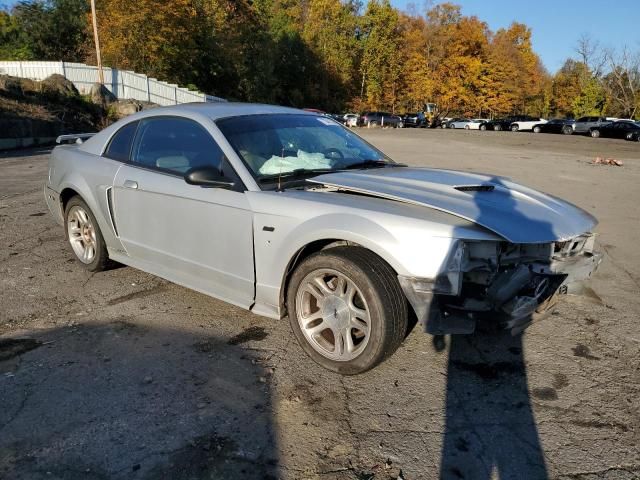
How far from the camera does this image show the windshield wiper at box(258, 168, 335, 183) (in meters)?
3.53

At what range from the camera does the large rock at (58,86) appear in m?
22.8

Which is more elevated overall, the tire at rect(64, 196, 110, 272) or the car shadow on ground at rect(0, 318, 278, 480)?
the tire at rect(64, 196, 110, 272)

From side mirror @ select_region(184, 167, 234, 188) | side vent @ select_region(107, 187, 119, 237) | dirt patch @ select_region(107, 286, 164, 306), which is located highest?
side mirror @ select_region(184, 167, 234, 188)

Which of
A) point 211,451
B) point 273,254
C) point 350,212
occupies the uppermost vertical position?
point 350,212

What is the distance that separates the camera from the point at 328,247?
322 centimetres

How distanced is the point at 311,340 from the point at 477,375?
3.46ft

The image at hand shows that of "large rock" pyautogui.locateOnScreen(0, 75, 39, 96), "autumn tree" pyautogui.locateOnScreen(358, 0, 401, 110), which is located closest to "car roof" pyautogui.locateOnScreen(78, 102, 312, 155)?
"large rock" pyautogui.locateOnScreen(0, 75, 39, 96)

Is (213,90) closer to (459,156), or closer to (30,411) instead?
(459,156)

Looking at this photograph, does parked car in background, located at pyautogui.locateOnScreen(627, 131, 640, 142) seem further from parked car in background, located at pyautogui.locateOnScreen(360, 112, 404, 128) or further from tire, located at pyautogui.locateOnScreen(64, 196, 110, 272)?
tire, located at pyautogui.locateOnScreen(64, 196, 110, 272)

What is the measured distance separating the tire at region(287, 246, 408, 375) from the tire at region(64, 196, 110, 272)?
235cm

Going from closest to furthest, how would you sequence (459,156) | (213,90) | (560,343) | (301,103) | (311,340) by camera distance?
1. (311,340)
2. (560,343)
3. (459,156)
4. (213,90)
5. (301,103)

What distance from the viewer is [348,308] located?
10.00 feet

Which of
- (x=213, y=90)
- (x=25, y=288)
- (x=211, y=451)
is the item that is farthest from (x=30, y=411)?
(x=213, y=90)

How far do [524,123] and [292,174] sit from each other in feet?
160
